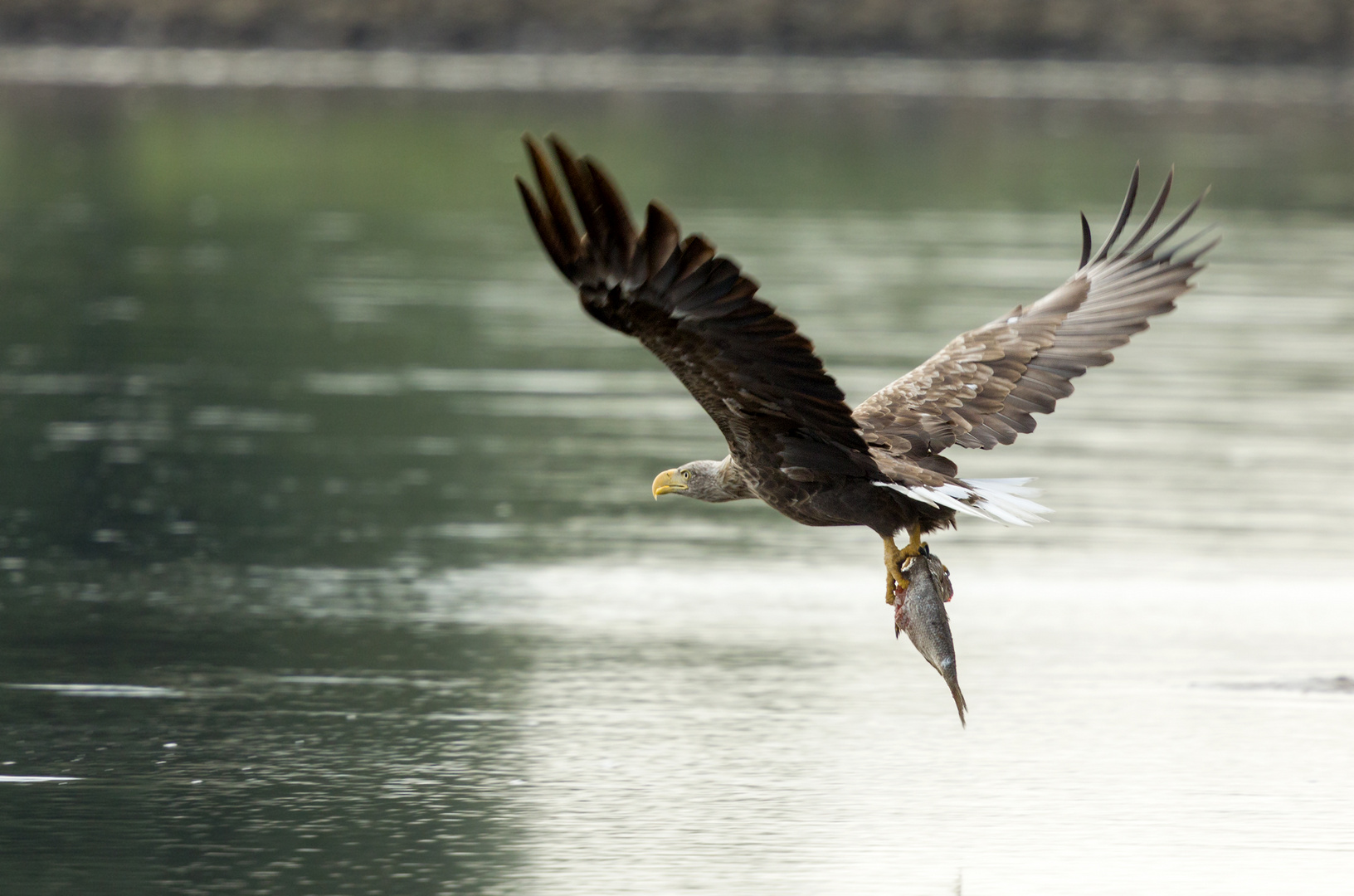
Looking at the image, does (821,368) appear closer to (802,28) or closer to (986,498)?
(986,498)

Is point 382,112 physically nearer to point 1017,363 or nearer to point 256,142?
point 256,142

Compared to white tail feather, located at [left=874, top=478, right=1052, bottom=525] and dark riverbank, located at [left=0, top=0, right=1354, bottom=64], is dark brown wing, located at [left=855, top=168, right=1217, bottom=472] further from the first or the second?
dark riverbank, located at [left=0, top=0, right=1354, bottom=64]

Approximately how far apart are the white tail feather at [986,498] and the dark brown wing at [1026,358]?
0.49m

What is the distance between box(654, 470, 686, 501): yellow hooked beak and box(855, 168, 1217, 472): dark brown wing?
59cm

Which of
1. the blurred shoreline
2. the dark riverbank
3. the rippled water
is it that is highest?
the dark riverbank

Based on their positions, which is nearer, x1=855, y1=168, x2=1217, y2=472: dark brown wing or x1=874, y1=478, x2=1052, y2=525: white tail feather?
x1=874, y1=478, x2=1052, y2=525: white tail feather

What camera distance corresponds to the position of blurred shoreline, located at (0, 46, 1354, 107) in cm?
4600

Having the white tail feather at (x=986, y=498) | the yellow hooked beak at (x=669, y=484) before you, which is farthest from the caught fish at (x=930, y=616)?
the yellow hooked beak at (x=669, y=484)

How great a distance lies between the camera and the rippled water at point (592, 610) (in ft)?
22.4

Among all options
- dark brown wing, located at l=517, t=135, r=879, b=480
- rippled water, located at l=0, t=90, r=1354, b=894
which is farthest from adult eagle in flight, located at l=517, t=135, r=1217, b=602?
rippled water, located at l=0, t=90, r=1354, b=894

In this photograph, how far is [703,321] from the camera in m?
6.26

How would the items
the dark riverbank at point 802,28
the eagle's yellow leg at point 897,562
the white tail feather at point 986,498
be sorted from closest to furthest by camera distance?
the white tail feather at point 986,498 < the eagle's yellow leg at point 897,562 < the dark riverbank at point 802,28

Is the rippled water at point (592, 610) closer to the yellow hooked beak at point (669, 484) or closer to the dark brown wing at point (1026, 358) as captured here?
the yellow hooked beak at point (669, 484)

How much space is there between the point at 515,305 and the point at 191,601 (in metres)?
8.78
